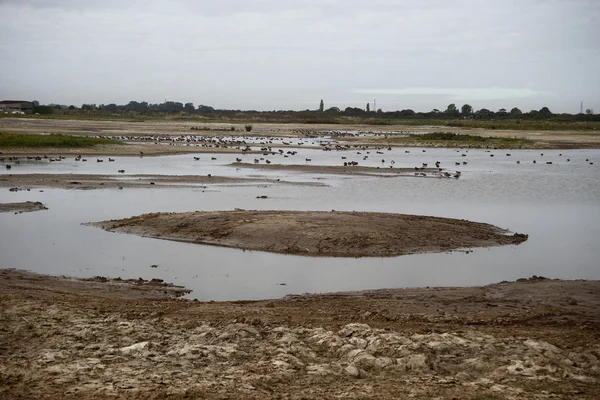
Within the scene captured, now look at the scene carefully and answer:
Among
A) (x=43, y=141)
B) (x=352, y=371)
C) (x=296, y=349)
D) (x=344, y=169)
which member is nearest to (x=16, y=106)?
(x=43, y=141)

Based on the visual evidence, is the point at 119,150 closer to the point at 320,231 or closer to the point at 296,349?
the point at 320,231

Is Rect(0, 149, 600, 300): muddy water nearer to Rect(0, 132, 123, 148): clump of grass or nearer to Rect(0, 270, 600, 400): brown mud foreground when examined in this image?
Rect(0, 270, 600, 400): brown mud foreground

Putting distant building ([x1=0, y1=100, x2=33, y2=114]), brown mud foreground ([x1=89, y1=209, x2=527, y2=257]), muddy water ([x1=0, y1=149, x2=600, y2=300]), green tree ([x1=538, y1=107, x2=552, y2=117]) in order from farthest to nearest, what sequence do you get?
1. green tree ([x1=538, y1=107, x2=552, y2=117])
2. distant building ([x1=0, y1=100, x2=33, y2=114])
3. brown mud foreground ([x1=89, y1=209, x2=527, y2=257])
4. muddy water ([x1=0, y1=149, x2=600, y2=300])

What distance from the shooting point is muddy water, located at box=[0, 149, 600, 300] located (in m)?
13.2

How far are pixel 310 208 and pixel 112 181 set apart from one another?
407 inches

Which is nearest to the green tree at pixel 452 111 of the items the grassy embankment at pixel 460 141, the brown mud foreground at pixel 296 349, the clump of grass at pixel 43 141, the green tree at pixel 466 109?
the green tree at pixel 466 109

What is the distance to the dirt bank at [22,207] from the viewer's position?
65.4 ft

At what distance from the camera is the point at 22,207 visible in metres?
20.4

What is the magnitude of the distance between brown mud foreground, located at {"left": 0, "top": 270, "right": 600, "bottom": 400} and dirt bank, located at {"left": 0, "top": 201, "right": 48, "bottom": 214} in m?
10.2

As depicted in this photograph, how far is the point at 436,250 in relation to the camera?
51.2 ft

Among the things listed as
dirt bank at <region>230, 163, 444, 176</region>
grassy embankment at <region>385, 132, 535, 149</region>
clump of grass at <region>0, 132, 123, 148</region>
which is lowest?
dirt bank at <region>230, 163, 444, 176</region>

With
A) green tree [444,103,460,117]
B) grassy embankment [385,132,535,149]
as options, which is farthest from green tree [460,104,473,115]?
grassy embankment [385,132,535,149]

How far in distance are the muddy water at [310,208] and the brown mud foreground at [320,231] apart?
0.49m

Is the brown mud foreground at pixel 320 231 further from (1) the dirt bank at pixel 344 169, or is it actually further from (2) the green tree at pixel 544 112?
(2) the green tree at pixel 544 112
